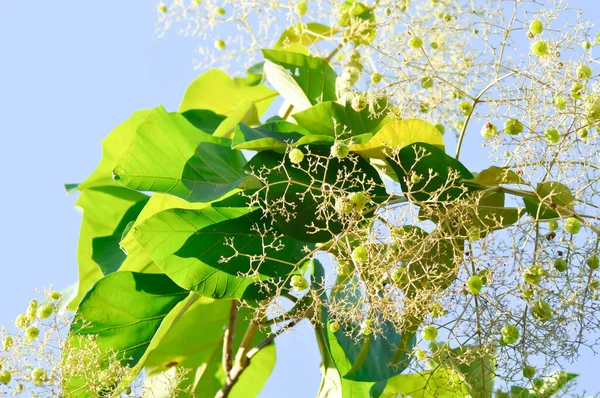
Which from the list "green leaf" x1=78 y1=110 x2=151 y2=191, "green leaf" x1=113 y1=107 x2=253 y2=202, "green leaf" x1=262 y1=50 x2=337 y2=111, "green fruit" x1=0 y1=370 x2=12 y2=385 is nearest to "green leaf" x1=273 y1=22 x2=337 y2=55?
"green leaf" x1=262 y1=50 x2=337 y2=111

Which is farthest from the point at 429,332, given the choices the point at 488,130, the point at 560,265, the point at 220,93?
the point at 220,93

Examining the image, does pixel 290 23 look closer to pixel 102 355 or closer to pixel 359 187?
pixel 359 187

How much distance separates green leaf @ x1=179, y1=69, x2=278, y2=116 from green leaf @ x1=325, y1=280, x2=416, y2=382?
0.68 meters

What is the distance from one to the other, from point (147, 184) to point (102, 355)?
1.01 ft

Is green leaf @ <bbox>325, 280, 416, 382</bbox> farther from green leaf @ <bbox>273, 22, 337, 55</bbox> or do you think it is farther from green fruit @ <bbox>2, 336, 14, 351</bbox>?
green leaf @ <bbox>273, 22, 337, 55</bbox>

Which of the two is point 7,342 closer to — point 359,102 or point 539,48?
point 359,102

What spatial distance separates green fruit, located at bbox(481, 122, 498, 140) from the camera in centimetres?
110

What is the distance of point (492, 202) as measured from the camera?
111 centimetres

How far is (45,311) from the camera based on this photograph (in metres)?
1.21

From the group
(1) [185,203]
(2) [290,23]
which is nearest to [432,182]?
(1) [185,203]

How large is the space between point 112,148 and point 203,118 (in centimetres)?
22

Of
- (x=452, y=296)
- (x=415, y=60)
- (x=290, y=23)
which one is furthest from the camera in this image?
(x=290, y=23)

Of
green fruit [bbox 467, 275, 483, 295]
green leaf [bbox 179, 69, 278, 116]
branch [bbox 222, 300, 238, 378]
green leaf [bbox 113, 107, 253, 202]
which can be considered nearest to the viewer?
green fruit [bbox 467, 275, 483, 295]

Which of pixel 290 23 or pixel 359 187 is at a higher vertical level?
pixel 290 23
